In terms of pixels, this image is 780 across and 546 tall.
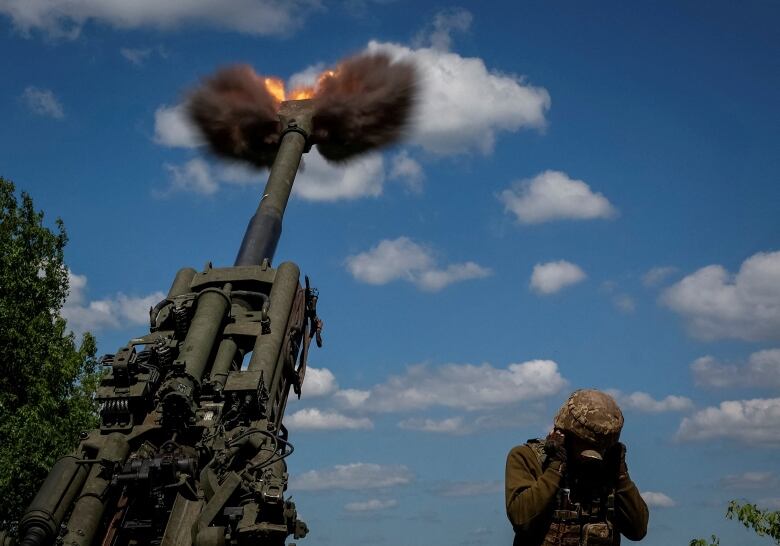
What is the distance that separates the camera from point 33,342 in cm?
1855

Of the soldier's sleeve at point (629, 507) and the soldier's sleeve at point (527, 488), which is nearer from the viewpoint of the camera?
the soldier's sleeve at point (527, 488)

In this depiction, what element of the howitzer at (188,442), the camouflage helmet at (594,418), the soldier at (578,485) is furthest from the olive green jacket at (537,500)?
the howitzer at (188,442)

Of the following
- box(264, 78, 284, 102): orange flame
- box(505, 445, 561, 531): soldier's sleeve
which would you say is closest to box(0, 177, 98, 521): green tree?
box(264, 78, 284, 102): orange flame

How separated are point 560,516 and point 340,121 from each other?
15.1m

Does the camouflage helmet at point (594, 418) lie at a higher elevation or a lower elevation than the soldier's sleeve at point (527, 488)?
higher

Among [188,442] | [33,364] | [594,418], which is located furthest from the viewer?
[33,364]

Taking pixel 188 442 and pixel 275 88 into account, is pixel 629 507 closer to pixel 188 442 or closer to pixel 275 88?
pixel 188 442

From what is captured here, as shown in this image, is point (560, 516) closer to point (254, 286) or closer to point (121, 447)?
point (121, 447)

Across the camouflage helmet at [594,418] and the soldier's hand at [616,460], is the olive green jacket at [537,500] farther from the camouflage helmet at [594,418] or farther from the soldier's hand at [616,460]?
the camouflage helmet at [594,418]

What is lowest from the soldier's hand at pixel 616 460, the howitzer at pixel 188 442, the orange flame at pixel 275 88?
the soldier's hand at pixel 616 460

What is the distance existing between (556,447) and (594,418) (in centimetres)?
23

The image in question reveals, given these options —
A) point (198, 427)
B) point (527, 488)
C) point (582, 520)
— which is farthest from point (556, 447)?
point (198, 427)

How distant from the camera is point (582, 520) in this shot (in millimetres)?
3490

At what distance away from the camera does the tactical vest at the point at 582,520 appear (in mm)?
3445
